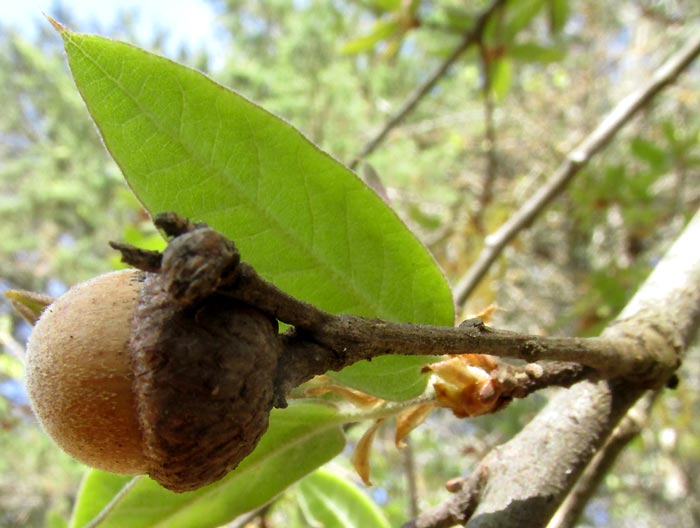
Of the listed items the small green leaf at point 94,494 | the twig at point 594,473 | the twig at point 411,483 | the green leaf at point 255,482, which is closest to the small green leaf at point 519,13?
the twig at point 411,483

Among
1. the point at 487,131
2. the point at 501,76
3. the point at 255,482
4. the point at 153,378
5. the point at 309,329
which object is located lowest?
the point at 255,482

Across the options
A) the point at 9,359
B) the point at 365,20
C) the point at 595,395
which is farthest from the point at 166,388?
the point at 365,20

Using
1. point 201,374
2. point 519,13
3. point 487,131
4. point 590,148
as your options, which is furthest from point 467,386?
point 519,13

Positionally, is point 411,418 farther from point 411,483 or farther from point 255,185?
point 411,483

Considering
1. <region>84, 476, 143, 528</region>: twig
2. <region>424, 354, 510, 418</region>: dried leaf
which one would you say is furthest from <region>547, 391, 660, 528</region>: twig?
<region>84, 476, 143, 528</region>: twig

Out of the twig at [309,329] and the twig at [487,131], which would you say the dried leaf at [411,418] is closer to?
the twig at [309,329]

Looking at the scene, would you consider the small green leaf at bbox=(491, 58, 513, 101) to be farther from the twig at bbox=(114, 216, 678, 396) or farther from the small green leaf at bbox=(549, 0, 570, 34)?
the twig at bbox=(114, 216, 678, 396)

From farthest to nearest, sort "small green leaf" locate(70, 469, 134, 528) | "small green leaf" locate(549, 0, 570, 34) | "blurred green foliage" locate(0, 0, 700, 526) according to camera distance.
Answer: "blurred green foliage" locate(0, 0, 700, 526), "small green leaf" locate(549, 0, 570, 34), "small green leaf" locate(70, 469, 134, 528)
